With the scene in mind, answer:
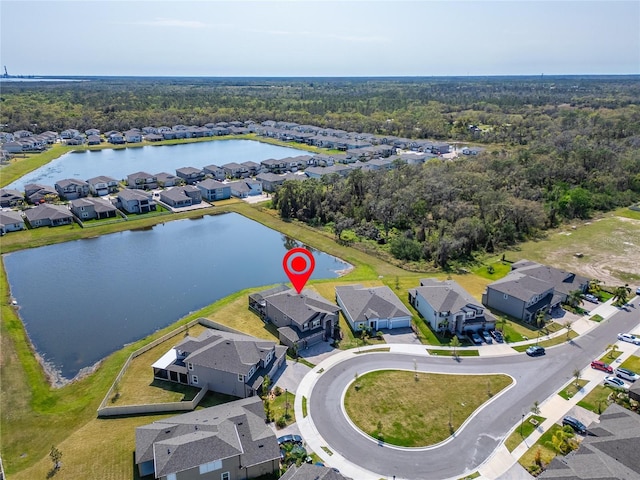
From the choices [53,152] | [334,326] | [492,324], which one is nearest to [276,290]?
[334,326]

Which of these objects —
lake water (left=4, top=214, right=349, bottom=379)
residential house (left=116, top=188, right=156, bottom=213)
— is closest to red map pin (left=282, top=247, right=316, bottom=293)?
lake water (left=4, top=214, right=349, bottom=379)

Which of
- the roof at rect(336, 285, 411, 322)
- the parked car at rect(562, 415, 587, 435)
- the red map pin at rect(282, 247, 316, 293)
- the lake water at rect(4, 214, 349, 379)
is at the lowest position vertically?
the lake water at rect(4, 214, 349, 379)

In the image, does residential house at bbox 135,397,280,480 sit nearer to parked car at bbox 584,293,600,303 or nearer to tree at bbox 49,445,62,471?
tree at bbox 49,445,62,471

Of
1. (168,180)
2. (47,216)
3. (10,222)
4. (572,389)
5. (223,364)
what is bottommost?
(572,389)

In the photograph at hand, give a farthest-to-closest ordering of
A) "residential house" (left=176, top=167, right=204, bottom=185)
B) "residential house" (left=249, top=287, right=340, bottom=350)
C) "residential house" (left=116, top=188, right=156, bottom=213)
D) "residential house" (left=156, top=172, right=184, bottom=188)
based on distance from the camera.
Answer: "residential house" (left=176, top=167, right=204, bottom=185), "residential house" (left=156, top=172, right=184, bottom=188), "residential house" (left=116, top=188, right=156, bottom=213), "residential house" (left=249, top=287, right=340, bottom=350)

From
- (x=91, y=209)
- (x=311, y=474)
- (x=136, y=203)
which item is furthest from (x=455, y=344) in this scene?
(x=91, y=209)

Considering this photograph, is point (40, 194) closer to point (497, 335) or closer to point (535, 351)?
point (497, 335)

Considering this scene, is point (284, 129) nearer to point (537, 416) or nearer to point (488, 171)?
point (488, 171)
